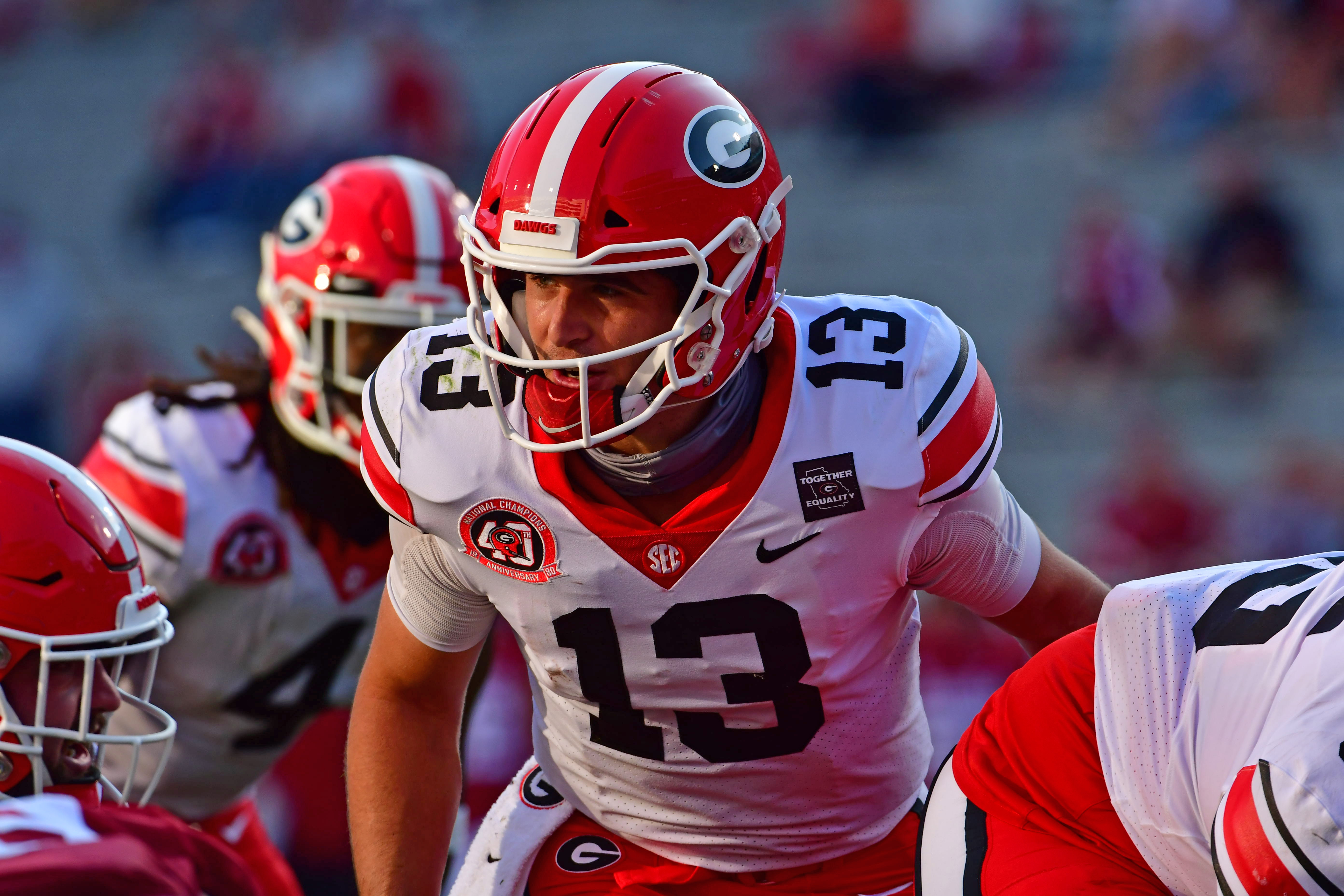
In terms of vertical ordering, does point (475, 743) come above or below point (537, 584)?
below

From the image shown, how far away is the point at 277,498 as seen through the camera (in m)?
3.08

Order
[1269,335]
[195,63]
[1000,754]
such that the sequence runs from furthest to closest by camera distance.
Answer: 1. [195,63]
2. [1269,335]
3. [1000,754]

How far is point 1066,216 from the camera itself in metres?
8.07

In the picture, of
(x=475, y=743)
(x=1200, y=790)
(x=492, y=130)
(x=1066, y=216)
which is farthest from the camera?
(x=492, y=130)

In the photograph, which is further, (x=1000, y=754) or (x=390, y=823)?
(x=390, y=823)

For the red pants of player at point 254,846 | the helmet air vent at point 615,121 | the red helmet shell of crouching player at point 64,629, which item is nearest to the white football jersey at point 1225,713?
the helmet air vent at point 615,121

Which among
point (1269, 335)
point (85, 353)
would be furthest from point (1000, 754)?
point (85, 353)

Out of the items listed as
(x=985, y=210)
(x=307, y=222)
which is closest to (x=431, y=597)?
(x=307, y=222)

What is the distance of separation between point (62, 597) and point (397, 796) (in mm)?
568

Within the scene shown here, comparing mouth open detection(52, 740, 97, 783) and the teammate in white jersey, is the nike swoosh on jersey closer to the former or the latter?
the teammate in white jersey

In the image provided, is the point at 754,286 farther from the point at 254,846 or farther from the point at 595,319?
the point at 254,846

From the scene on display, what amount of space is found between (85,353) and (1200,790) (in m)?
8.01

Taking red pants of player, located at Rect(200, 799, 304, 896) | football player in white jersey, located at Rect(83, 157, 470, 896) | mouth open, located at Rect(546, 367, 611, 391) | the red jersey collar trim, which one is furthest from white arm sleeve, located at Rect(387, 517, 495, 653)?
red pants of player, located at Rect(200, 799, 304, 896)

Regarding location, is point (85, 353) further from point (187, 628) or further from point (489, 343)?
point (489, 343)
